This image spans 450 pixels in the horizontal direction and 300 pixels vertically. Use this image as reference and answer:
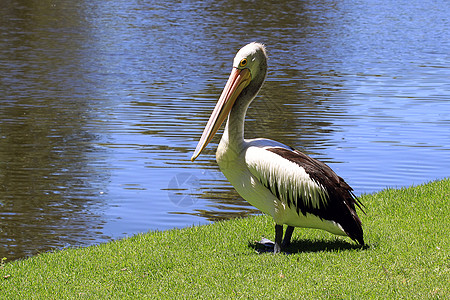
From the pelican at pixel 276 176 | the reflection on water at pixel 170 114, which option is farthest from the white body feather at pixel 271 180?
the reflection on water at pixel 170 114

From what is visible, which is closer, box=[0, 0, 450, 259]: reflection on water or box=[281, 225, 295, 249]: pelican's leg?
box=[281, 225, 295, 249]: pelican's leg

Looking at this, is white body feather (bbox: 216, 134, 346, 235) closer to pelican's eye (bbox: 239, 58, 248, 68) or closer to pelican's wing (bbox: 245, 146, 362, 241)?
pelican's wing (bbox: 245, 146, 362, 241)

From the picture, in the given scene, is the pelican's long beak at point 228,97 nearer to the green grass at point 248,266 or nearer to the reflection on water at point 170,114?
the green grass at point 248,266

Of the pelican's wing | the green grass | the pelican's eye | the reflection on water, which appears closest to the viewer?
the green grass

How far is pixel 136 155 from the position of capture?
11562mm

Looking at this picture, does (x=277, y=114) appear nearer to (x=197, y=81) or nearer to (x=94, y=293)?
(x=197, y=81)

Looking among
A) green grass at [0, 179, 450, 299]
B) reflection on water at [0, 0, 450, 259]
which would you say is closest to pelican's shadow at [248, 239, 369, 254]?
green grass at [0, 179, 450, 299]

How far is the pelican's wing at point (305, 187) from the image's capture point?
20.3 feet

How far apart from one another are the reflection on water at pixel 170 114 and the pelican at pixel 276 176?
237 centimetres

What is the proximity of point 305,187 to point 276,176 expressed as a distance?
26cm

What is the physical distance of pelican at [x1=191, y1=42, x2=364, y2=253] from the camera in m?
6.20

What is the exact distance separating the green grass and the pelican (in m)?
0.30

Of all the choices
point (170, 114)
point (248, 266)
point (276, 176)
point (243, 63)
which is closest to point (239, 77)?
point (243, 63)

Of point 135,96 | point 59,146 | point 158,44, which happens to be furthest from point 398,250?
point 158,44
